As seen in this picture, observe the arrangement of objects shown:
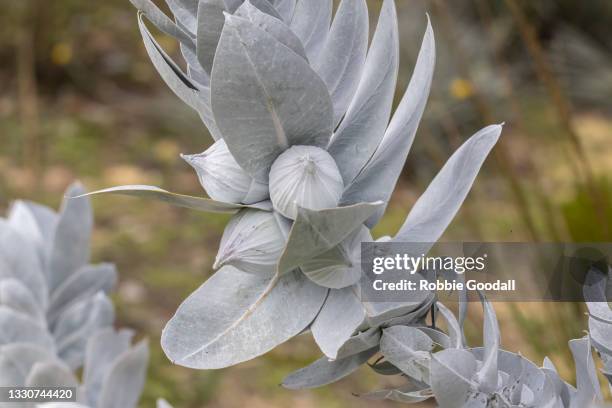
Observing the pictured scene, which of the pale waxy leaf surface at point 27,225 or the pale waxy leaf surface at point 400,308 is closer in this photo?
the pale waxy leaf surface at point 400,308

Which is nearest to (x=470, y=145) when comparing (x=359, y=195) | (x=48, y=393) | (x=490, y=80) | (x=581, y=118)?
(x=359, y=195)

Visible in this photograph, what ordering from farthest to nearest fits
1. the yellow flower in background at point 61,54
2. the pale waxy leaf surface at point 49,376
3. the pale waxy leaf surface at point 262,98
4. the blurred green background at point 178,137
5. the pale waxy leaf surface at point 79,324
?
the yellow flower in background at point 61,54, the blurred green background at point 178,137, the pale waxy leaf surface at point 79,324, the pale waxy leaf surface at point 49,376, the pale waxy leaf surface at point 262,98

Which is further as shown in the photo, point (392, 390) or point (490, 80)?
point (490, 80)

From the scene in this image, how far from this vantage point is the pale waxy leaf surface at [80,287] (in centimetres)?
73

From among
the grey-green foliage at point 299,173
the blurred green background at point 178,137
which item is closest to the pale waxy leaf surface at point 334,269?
the grey-green foliage at point 299,173

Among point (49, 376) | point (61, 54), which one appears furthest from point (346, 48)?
point (61, 54)

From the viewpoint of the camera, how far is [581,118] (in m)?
3.65

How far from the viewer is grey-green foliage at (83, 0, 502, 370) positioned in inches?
14.2

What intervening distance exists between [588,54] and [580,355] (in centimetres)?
317

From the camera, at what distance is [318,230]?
350 millimetres

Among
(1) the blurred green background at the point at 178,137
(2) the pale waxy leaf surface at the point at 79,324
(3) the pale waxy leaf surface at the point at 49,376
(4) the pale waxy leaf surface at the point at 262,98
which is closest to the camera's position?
(4) the pale waxy leaf surface at the point at 262,98

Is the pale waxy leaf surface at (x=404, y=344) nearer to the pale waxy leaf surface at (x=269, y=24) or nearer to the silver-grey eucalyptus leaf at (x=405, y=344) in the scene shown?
the silver-grey eucalyptus leaf at (x=405, y=344)

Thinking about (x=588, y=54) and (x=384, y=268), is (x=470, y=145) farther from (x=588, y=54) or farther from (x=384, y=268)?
(x=588, y=54)

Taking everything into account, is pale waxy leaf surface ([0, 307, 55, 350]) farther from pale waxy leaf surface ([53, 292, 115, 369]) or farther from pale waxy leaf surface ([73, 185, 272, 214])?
pale waxy leaf surface ([73, 185, 272, 214])
